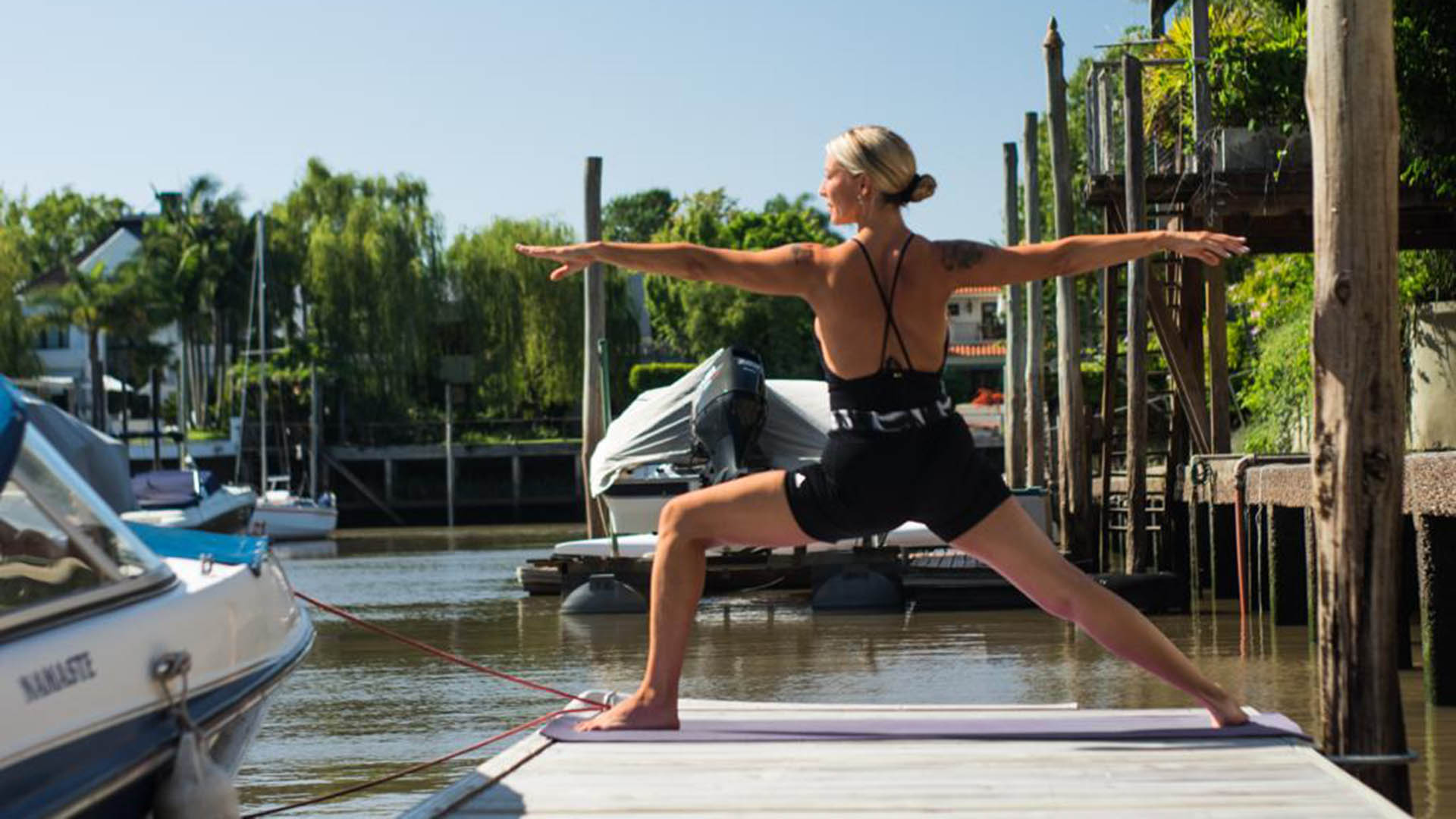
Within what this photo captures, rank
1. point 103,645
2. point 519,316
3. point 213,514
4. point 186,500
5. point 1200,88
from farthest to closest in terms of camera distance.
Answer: point 519,316
point 213,514
point 186,500
point 1200,88
point 103,645

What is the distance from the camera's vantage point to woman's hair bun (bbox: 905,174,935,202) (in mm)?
5797

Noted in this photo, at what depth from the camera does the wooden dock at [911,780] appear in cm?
513

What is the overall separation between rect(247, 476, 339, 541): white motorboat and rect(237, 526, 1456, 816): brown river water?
31.3 m

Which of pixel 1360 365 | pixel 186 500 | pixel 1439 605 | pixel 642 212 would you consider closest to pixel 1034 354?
pixel 186 500

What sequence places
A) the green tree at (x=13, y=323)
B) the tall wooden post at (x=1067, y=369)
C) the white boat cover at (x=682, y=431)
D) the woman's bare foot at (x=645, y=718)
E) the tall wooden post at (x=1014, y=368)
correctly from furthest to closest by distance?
the green tree at (x=13, y=323), the tall wooden post at (x=1014, y=368), the tall wooden post at (x=1067, y=369), the white boat cover at (x=682, y=431), the woman's bare foot at (x=645, y=718)

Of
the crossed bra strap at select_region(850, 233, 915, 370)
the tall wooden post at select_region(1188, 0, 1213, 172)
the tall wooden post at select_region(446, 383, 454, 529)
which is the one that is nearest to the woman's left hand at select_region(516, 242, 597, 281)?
the crossed bra strap at select_region(850, 233, 915, 370)

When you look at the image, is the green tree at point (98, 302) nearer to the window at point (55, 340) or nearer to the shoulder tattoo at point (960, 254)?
the window at point (55, 340)

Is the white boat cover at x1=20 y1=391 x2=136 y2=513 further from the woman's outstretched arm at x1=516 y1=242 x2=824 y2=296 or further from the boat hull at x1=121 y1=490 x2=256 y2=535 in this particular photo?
the woman's outstretched arm at x1=516 y1=242 x2=824 y2=296

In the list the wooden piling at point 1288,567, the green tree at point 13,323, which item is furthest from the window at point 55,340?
the wooden piling at point 1288,567

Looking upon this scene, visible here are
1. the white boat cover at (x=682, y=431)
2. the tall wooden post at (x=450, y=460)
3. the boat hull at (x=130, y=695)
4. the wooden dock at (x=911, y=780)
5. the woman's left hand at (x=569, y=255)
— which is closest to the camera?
the boat hull at (x=130, y=695)

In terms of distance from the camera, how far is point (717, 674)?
1527 centimetres

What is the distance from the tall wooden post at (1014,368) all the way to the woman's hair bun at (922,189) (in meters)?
26.6

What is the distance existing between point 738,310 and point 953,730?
64.0 metres

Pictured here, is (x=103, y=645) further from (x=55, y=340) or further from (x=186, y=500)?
(x=55, y=340)
